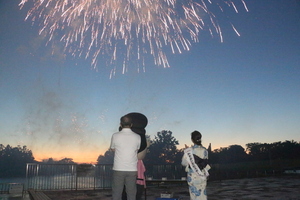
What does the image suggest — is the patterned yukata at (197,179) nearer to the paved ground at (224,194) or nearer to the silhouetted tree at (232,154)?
the paved ground at (224,194)

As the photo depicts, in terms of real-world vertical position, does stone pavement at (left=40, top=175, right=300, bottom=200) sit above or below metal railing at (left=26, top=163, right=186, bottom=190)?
below

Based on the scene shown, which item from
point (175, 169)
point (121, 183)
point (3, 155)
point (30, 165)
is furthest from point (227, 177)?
point (3, 155)

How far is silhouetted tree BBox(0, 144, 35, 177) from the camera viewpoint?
440 ft

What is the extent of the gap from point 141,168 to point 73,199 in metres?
5.10

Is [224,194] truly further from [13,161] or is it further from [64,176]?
[13,161]

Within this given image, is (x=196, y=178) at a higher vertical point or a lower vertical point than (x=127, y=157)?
lower

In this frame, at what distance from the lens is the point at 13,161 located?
142 meters

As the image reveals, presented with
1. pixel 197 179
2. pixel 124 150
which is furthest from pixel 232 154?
pixel 124 150

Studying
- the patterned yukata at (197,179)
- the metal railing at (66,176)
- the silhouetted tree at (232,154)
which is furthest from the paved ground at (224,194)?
the silhouetted tree at (232,154)

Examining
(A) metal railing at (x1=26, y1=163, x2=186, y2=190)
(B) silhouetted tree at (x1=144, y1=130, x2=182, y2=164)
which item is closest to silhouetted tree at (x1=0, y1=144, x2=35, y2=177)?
(B) silhouetted tree at (x1=144, y1=130, x2=182, y2=164)

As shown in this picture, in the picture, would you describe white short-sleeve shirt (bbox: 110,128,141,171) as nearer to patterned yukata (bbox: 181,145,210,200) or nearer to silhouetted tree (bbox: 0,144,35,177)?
patterned yukata (bbox: 181,145,210,200)

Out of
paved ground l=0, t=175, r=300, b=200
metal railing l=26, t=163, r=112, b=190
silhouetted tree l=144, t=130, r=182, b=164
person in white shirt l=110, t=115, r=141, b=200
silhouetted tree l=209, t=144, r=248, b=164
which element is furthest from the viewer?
silhouetted tree l=144, t=130, r=182, b=164

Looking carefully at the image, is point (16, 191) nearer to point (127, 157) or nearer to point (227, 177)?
point (127, 157)

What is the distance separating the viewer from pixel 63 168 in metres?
13.6
